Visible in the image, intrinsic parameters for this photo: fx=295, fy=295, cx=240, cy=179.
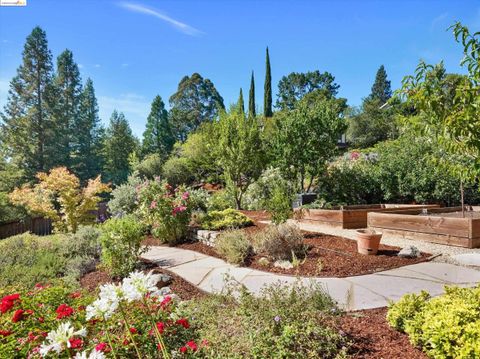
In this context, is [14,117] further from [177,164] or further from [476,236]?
[476,236]

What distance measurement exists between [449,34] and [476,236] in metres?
4.25

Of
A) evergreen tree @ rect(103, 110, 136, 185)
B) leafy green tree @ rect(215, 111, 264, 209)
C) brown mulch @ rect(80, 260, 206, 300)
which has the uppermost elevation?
evergreen tree @ rect(103, 110, 136, 185)

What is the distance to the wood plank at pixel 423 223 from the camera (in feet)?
16.5

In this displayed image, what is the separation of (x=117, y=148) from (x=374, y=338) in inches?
1176

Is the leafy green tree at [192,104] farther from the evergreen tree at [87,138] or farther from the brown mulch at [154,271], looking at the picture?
the brown mulch at [154,271]

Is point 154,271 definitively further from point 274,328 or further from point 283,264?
point 274,328

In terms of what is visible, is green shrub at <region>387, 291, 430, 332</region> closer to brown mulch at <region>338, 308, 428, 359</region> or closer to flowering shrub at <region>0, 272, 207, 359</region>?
brown mulch at <region>338, 308, 428, 359</region>

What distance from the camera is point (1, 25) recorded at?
8227 millimetres

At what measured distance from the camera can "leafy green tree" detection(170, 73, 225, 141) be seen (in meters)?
39.5

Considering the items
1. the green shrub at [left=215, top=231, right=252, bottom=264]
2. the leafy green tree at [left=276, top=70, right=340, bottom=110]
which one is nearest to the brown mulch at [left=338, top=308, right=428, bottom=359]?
the green shrub at [left=215, top=231, right=252, bottom=264]

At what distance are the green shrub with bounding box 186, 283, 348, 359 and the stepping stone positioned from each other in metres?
2.82

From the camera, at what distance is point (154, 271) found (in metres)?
4.71

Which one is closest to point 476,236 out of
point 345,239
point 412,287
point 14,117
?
point 345,239

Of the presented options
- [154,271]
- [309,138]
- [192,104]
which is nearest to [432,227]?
[154,271]
